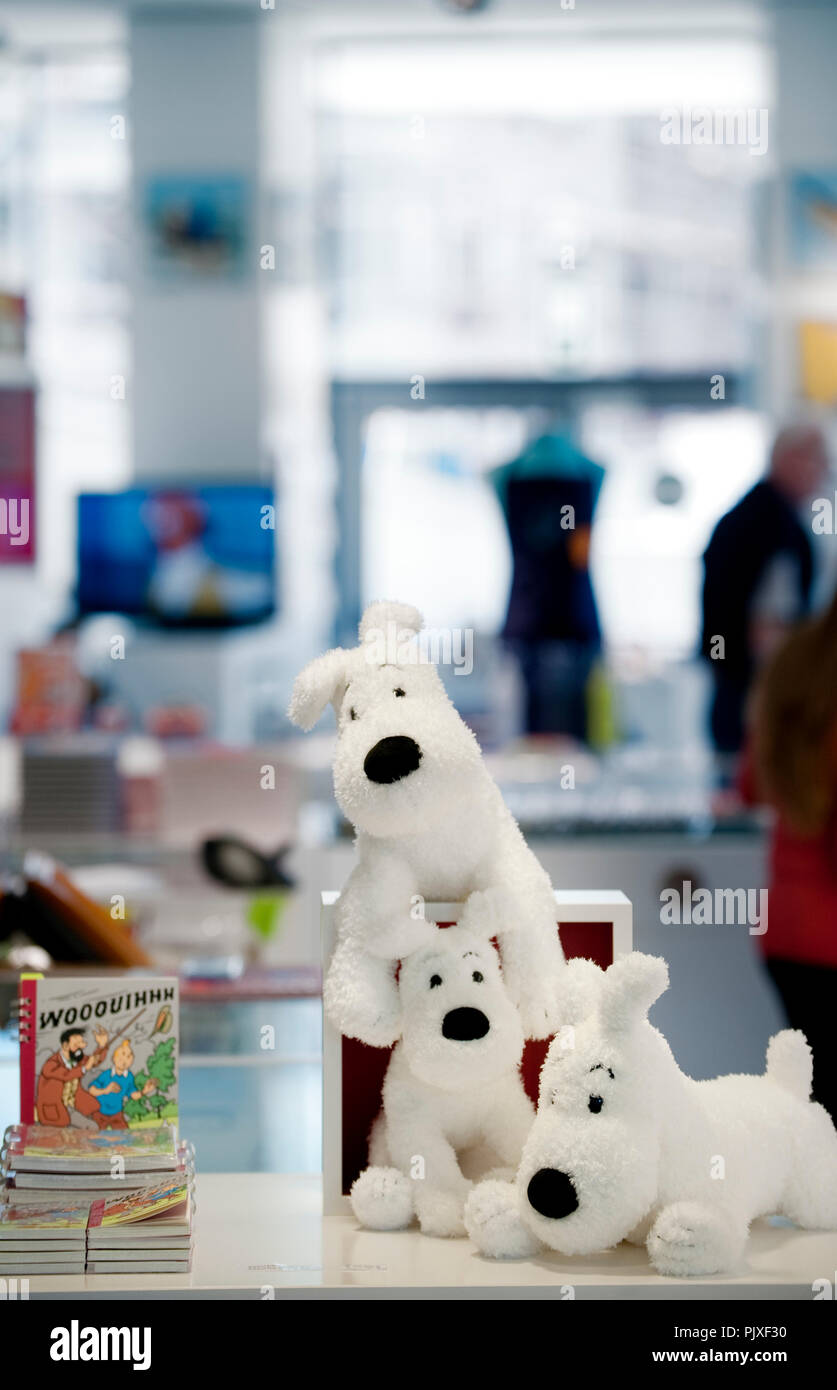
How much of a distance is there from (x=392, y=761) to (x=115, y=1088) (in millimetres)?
363

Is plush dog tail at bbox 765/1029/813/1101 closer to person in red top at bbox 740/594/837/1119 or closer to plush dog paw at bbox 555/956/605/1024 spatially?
plush dog paw at bbox 555/956/605/1024

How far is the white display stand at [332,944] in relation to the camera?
50.2 inches

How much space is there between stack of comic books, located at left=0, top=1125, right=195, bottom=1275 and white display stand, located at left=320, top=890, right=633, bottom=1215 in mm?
117

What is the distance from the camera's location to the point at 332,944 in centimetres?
127

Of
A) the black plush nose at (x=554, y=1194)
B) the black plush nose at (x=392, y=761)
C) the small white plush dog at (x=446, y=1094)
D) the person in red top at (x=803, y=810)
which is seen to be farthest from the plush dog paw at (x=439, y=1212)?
the person in red top at (x=803, y=810)

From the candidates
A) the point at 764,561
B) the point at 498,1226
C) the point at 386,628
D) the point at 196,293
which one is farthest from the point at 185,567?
the point at 498,1226

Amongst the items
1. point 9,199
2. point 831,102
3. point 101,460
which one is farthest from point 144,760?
point 831,102

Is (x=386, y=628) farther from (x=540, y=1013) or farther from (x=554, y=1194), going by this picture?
(x=554, y=1194)

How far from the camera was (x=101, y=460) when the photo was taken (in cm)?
629

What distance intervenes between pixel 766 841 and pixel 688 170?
3.49 m

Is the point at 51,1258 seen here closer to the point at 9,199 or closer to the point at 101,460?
the point at 101,460

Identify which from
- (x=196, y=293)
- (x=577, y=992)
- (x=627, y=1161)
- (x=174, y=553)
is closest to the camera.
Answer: (x=627, y=1161)

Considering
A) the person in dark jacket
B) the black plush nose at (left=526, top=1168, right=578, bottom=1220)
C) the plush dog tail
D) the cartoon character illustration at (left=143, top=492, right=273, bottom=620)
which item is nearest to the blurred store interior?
the cartoon character illustration at (left=143, top=492, right=273, bottom=620)

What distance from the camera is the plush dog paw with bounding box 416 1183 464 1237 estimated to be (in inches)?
48.1
